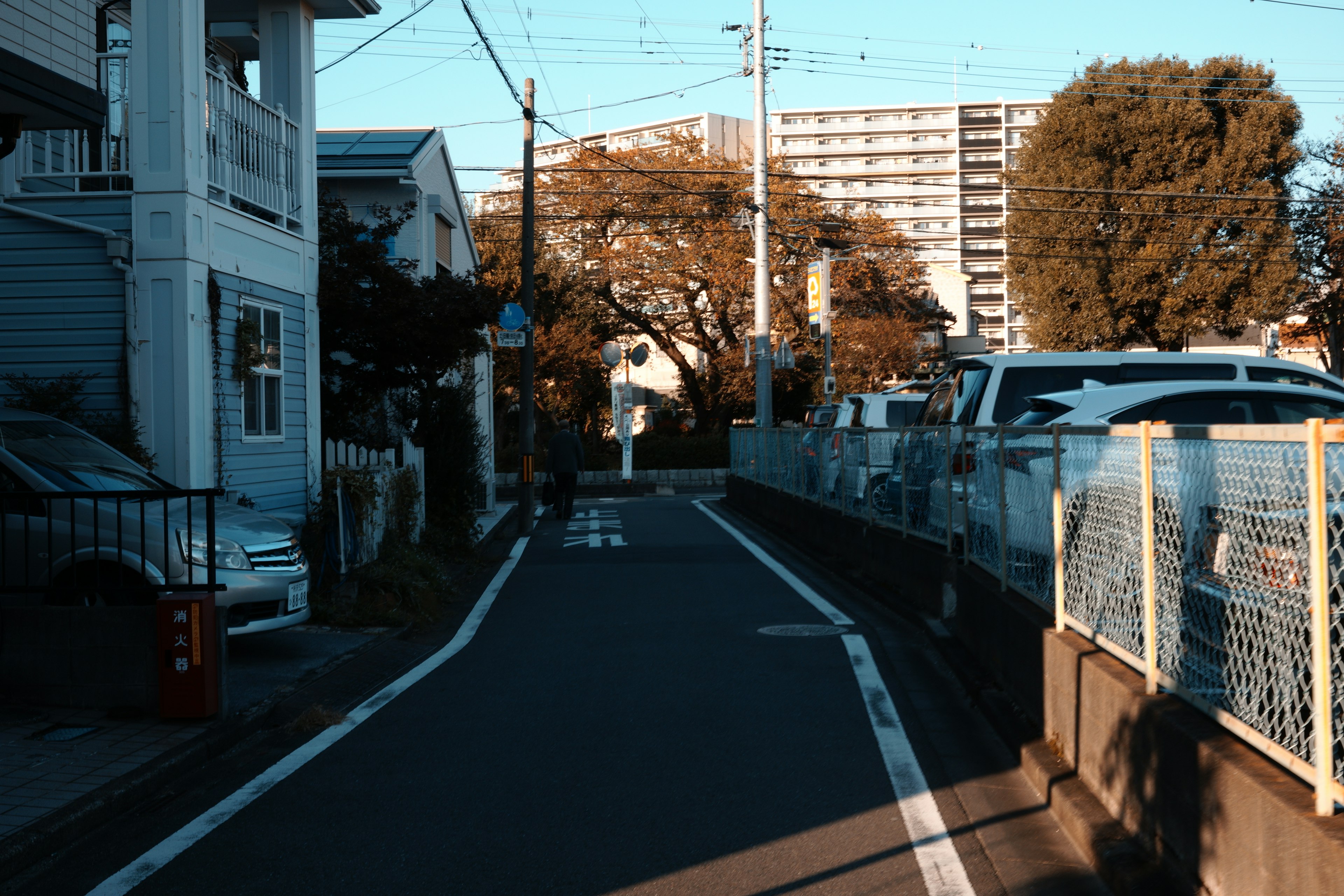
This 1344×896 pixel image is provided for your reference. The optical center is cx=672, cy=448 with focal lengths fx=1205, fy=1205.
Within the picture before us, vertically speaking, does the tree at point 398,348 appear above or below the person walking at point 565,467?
above

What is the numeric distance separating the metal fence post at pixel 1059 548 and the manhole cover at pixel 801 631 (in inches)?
146

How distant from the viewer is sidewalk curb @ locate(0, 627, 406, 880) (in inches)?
181

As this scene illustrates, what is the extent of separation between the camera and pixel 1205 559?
407 centimetres

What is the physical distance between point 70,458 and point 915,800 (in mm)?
6460

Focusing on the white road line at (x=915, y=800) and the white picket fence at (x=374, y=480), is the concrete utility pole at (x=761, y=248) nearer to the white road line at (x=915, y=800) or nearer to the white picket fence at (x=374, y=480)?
the white picket fence at (x=374, y=480)

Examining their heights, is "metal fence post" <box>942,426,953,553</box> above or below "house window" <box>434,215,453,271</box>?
below

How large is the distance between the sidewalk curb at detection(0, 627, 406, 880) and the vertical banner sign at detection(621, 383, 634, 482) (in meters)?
23.8

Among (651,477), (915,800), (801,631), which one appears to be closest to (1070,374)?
(801,631)

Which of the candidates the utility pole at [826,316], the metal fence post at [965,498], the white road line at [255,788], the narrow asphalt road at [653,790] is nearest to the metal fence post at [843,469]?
the narrow asphalt road at [653,790]

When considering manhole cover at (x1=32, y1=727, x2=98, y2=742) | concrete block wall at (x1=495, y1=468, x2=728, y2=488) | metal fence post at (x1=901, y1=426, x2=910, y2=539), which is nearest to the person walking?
concrete block wall at (x1=495, y1=468, x2=728, y2=488)

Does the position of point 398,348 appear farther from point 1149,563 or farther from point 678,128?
point 678,128

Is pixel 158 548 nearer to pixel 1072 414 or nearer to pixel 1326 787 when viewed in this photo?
pixel 1072 414

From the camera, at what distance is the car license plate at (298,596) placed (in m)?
8.64

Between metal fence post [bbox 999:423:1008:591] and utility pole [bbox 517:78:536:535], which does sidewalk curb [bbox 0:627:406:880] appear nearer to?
metal fence post [bbox 999:423:1008:591]
